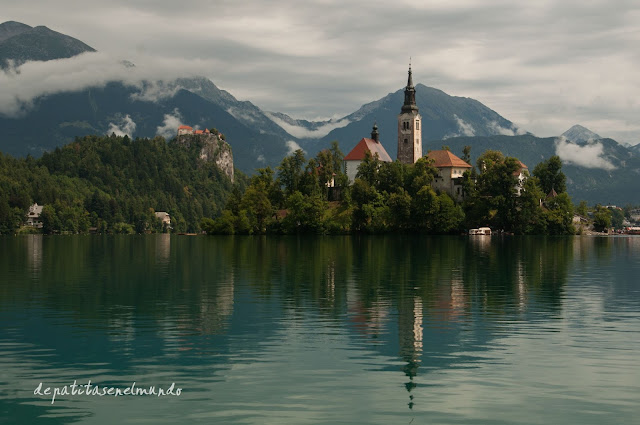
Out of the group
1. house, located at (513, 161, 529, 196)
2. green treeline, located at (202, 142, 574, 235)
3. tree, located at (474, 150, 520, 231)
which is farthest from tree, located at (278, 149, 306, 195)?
house, located at (513, 161, 529, 196)

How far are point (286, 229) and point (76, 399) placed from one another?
534 feet

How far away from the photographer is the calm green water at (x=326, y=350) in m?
20.9

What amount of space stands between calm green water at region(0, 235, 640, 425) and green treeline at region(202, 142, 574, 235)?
12380cm

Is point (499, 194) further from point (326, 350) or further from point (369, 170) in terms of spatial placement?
point (326, 350)

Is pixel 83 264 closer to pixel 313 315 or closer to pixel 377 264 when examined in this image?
pixel 377 264

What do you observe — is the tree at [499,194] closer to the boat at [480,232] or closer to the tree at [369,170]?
the boat at [480,232]

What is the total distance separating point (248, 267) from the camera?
71.2m

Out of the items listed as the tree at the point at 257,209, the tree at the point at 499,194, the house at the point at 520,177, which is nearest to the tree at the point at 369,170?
the tree at the point at 257,209

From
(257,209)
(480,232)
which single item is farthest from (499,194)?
(257,209)

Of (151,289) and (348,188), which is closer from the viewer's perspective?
(151,289)

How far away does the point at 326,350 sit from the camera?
28.6 m

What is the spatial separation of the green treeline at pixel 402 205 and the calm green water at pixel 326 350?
406 feet

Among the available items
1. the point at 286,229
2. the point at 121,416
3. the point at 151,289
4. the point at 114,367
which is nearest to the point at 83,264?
the point at 151,289

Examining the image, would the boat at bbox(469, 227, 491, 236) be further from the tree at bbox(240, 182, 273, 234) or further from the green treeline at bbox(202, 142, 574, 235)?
the tree at bbox(240, 182, 273, 234)
